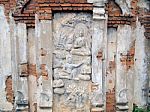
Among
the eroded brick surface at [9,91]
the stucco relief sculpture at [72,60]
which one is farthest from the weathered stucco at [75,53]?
the eroded brick surface at [9,91]

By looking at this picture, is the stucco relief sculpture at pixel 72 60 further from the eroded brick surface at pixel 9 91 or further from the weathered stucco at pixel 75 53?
the eroded brick surface at pixel 9 91

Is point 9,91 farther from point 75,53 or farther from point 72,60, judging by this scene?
point 75,53

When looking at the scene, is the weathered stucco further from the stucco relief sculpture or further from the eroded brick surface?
the eroded brick surface

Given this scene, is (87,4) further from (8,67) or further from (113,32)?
(8,67)

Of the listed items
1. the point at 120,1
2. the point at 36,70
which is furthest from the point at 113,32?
the point at 36,70

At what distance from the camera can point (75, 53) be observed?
6.61 meters

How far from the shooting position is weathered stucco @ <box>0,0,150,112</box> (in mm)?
6508

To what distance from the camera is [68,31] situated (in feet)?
21.6

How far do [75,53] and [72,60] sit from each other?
0.56 feet

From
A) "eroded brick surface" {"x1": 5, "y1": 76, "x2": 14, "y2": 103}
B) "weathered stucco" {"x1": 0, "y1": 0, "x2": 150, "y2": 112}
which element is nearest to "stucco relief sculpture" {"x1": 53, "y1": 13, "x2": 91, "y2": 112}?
"weathered stucco" {"x1": 0, "y1": 0, "x2": 150, "y2": 112}

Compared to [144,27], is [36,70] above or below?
below

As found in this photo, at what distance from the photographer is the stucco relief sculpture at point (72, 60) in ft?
21.5

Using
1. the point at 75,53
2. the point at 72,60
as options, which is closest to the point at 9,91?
the point at 72,60

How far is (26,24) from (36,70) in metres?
1.05
